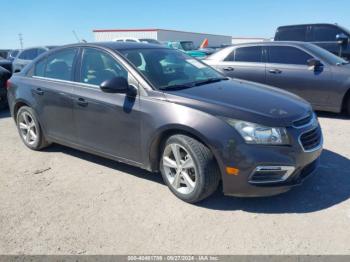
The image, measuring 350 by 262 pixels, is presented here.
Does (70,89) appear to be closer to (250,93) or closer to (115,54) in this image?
(115,54)

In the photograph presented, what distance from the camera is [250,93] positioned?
3.92m

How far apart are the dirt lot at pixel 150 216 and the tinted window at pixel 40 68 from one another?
146 centimetres

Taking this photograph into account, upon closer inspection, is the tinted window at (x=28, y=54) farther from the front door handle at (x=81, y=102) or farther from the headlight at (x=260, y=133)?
the headlight at (x=260, y=133)

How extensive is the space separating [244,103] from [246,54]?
4758 mm

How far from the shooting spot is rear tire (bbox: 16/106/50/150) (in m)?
5.25

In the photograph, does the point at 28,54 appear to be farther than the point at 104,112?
Yes

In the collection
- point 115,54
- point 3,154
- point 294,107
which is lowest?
point 3,154

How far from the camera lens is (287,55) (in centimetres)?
746

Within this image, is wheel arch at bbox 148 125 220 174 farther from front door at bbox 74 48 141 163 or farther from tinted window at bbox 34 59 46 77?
tinted window at bbox 34 59 46 77

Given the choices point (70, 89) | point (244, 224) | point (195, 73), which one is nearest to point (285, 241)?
point (244, 224)

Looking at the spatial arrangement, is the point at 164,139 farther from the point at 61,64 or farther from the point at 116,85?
the point at 61,64

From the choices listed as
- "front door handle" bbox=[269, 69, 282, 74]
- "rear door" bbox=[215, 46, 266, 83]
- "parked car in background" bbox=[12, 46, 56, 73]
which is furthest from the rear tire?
"parked car in background" bbox=[12, 46, 56, 73]

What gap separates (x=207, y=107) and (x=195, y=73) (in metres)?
1.21

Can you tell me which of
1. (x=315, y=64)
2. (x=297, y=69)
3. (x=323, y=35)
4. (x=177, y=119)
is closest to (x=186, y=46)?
(x=323, y=35)
